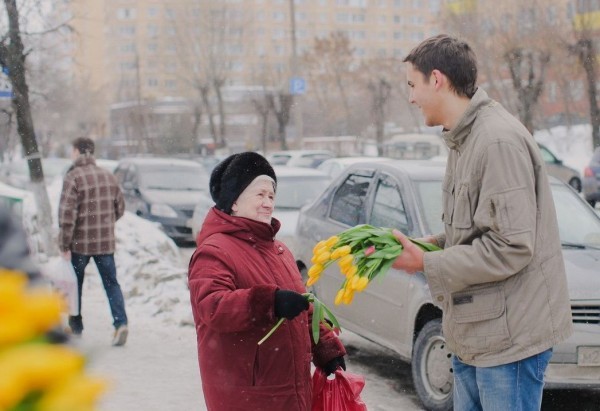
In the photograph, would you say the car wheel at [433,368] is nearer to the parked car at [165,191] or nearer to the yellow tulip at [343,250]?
the yellow tulip at [343,250]

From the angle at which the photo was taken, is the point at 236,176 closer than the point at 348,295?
No

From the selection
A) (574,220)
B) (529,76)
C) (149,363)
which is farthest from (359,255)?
(529,76)

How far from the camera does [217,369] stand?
313cm

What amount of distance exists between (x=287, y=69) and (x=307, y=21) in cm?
5504

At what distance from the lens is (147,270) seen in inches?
406

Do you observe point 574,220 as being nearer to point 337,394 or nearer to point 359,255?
point 337,394

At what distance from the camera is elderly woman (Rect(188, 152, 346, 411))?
296 cm

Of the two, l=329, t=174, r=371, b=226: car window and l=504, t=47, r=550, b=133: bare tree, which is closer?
l=329, t=174, r=371, b=226: car window

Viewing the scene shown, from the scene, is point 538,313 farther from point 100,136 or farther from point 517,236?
point 100,136

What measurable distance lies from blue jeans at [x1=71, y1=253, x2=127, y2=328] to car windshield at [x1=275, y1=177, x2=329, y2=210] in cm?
447

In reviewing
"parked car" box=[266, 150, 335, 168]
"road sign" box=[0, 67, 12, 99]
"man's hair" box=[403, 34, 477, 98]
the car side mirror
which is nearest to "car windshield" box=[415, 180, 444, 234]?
"man's hair" box=[403, 34, 477, 98]

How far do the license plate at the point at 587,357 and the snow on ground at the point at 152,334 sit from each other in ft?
4.13

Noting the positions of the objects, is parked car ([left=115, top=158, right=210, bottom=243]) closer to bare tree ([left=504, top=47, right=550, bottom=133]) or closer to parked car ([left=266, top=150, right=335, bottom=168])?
parked car ([left=266, top=150, right=335, bottom=168])

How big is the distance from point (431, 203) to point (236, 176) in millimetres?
3174
